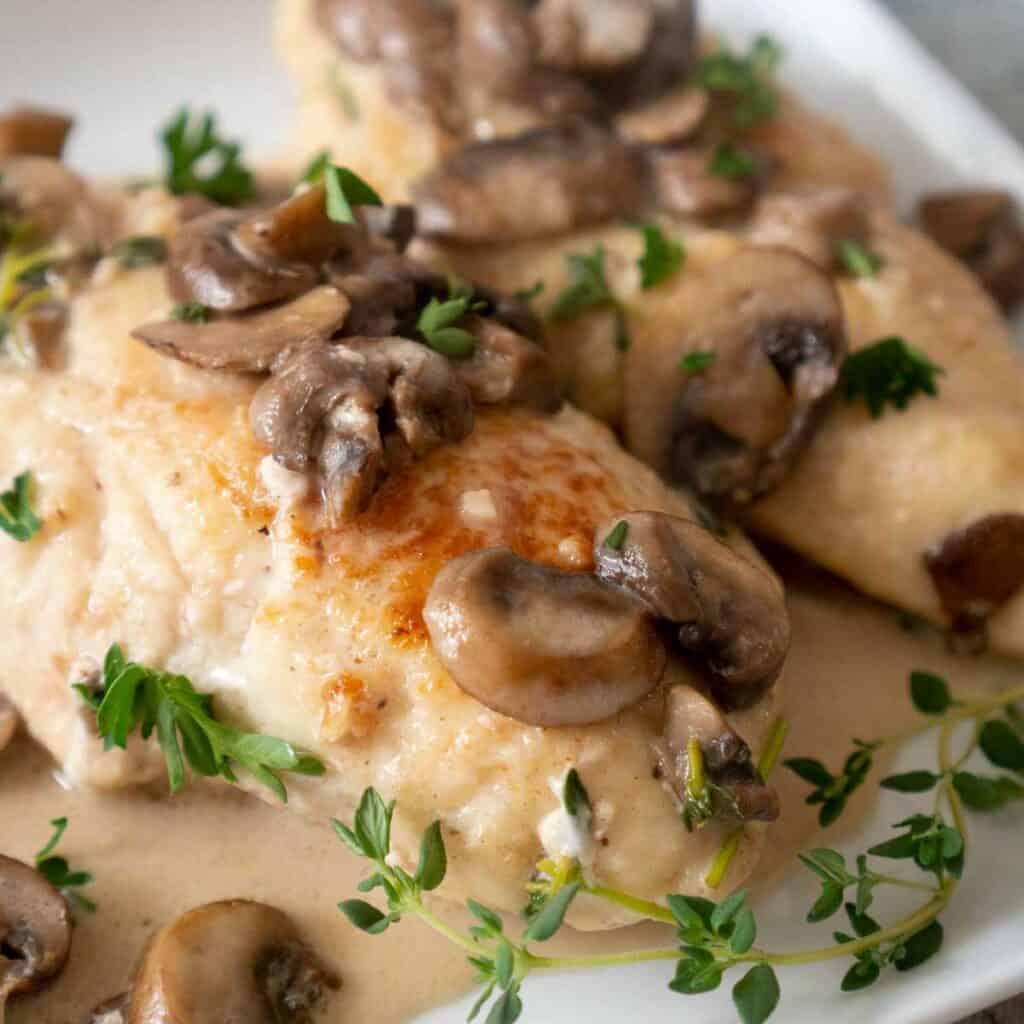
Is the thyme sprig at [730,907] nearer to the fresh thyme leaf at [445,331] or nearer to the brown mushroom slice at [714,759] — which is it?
the brown mushroom slice at [714,759]

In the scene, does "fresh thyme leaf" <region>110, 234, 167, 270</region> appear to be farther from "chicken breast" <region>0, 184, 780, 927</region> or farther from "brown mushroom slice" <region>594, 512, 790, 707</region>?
"brown mushroom slice" <region>594, 512, 790, 707</region>

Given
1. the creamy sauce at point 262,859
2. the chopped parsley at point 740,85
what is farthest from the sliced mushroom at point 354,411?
the chopped parsley at point 740,85

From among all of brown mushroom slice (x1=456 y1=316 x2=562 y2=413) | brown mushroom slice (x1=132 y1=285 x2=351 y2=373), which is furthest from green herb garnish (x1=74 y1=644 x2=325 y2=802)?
brown mushroom slice (x1=456 y1=316 x2=562 y2=413)

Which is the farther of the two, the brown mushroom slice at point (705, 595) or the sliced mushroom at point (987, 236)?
the sliced mushroom at point (987, 236)

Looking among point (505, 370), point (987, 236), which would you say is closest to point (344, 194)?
point (505, 370)

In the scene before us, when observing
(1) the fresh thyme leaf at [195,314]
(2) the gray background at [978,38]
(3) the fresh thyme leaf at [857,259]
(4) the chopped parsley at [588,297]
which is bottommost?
(1) the fresh thyme leaf at [195,314]

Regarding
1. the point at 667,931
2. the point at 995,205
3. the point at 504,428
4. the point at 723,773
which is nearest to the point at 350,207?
the point at 504,428

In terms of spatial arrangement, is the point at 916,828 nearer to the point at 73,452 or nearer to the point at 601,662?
the point at 601,662
